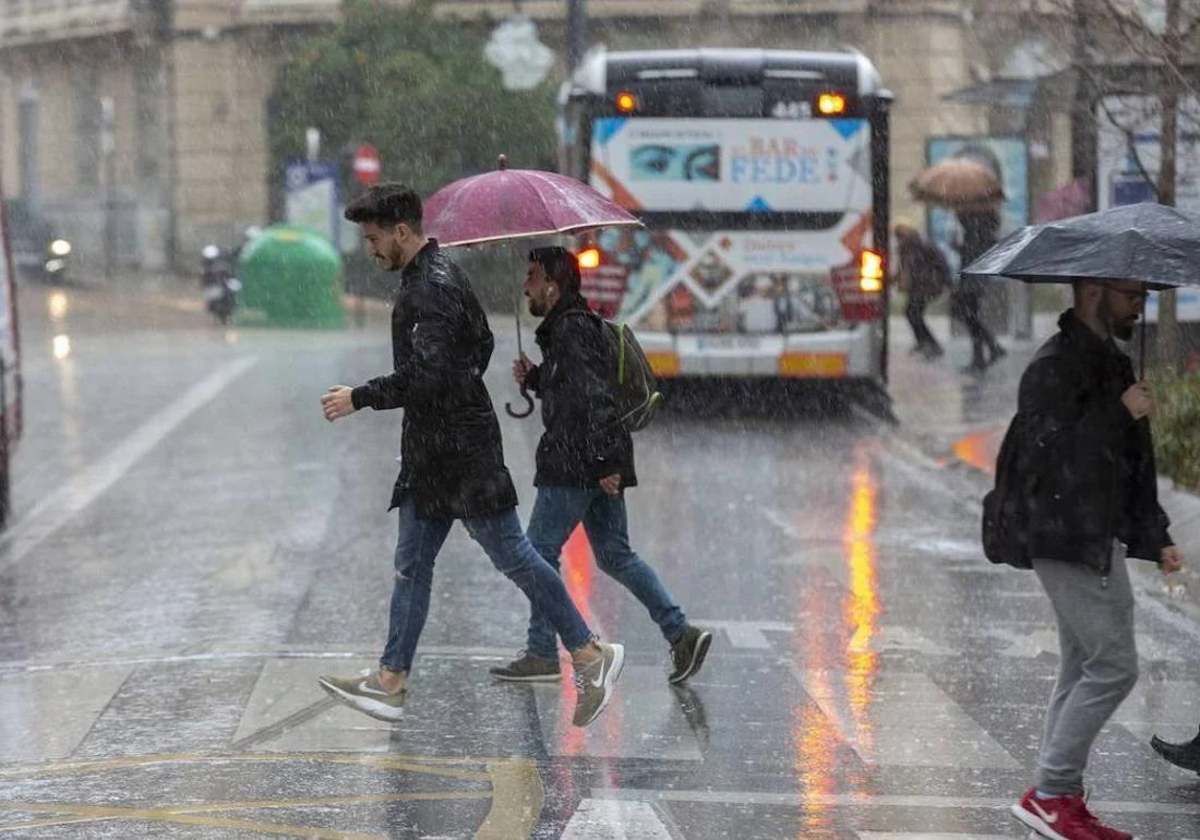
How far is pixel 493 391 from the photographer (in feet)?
70.7

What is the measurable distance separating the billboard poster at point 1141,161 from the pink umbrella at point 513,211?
851cm

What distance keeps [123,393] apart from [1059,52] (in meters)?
9.72

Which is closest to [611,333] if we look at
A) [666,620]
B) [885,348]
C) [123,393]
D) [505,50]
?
[666,620]

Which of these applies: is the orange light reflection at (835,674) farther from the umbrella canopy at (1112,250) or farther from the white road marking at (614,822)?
the umbrella canopy at (1112,250)

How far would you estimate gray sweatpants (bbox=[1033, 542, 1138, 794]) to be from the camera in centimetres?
605

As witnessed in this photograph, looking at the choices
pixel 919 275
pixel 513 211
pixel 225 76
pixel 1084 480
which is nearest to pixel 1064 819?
pixel 1084 480

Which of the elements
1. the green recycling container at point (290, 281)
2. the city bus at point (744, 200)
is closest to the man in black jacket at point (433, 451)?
the city bus at point (744, 200)

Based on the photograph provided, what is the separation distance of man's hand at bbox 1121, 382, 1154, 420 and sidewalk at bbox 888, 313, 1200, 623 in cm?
429

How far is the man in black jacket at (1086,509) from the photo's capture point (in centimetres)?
604

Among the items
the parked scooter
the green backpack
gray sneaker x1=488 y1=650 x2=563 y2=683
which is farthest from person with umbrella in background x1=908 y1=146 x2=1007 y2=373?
gray sneaker x1=488 y1=650 x2=563 y2=683

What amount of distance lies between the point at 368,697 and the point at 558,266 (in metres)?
1.72

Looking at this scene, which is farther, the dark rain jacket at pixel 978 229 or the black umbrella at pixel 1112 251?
the dark rain jacket at pixel 978 229

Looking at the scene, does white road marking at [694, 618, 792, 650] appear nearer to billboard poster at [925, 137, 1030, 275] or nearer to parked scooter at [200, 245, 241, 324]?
billboard poster at [925, 137, 1030, 275]

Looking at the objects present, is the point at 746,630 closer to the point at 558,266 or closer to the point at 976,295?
the point at 558,266
